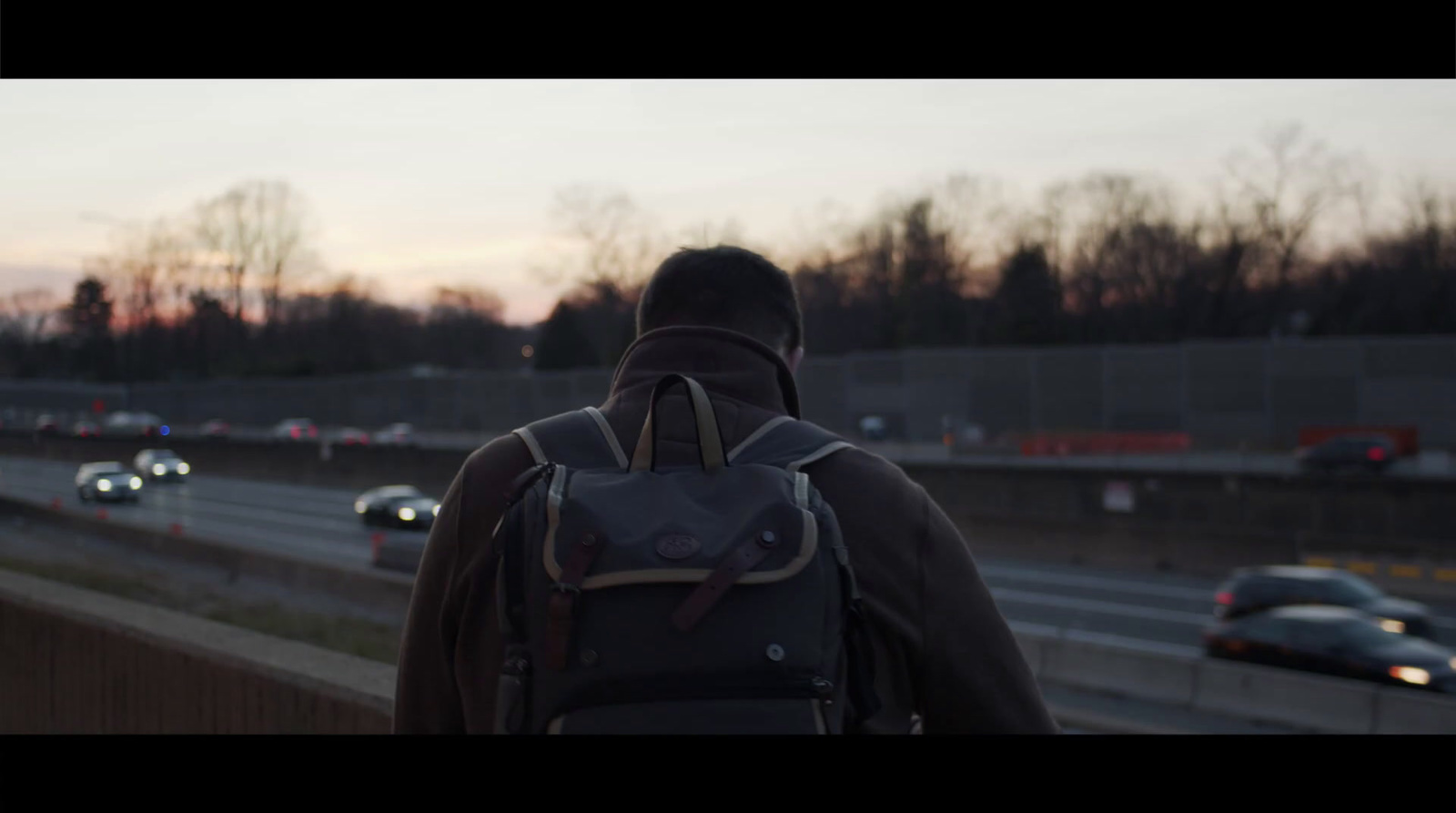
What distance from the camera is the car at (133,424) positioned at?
52.6 ft

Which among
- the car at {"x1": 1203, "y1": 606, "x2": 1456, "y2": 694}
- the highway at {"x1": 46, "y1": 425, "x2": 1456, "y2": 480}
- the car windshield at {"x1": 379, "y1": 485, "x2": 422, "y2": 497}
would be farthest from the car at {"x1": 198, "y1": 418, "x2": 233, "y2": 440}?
the car at {"x1": 1203, "y1": 606, "x2": 1456, "y2": 694}

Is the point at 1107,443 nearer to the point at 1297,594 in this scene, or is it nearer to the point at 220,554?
the point at 1297,594

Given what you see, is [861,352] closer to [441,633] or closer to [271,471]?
[271,471]

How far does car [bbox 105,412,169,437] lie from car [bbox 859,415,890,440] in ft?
75.7

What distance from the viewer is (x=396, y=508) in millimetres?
15203

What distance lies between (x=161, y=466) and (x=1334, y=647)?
597 inches

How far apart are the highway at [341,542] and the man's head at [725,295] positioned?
10.1 metres

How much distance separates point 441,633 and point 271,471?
18.6 metres

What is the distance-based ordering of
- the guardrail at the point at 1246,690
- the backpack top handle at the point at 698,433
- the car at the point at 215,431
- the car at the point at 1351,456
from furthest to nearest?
the car at the point at 1351,456, the car at the point at 215,431, the guardrail at the point at 1246,690, the backpack top handle at the point at 698,433

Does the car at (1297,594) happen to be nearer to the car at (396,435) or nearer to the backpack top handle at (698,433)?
the car at (396,435)

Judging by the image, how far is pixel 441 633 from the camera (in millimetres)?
2113

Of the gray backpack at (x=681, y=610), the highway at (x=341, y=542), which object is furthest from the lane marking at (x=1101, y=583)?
the gray backpack at (x=681, y=610)
